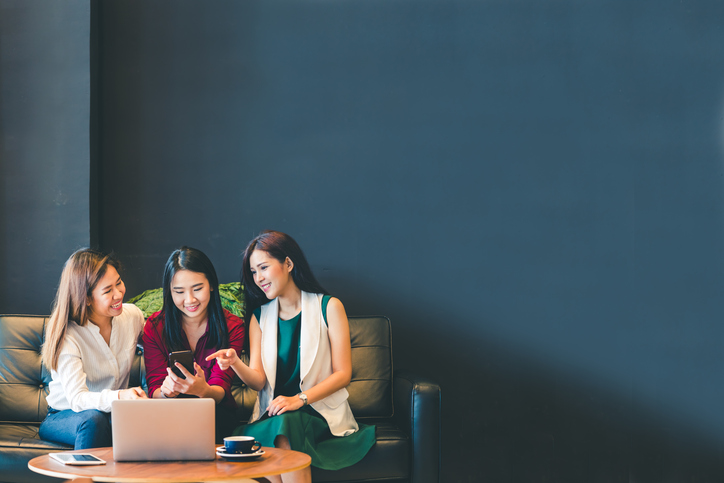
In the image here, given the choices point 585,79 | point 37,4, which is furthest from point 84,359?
point 585,79

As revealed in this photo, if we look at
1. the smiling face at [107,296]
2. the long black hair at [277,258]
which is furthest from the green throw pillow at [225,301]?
the smiling face at [107,296]

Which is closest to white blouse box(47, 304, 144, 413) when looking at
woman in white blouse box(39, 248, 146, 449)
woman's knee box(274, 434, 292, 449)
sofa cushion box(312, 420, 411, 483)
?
woman in white blouse box(39, 248, 146, 449)

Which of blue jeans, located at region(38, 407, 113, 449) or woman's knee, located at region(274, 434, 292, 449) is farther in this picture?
woman's knee, located at region(274, 434, 292, 449)

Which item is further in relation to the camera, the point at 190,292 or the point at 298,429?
the point at 190,292

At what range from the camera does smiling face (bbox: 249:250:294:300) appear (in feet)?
8.23

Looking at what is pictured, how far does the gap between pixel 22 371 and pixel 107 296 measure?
2.04 feet

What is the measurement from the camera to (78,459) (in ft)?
5.40

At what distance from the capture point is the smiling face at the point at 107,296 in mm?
2402

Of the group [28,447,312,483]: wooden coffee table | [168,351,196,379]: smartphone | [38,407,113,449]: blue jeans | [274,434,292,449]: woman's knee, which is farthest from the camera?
[274,434,292,449]: woman's knee

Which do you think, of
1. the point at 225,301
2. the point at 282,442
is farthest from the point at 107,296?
the point at 282,442

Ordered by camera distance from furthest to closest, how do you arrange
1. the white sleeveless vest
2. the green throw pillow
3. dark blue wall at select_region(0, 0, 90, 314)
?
dark blue wall at select_region(0, 0, 90, 314), the green throw pillow, the white sleeveless vest

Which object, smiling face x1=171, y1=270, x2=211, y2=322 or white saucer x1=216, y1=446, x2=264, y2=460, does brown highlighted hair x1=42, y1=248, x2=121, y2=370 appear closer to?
smiling face x1=171, y1=270, x2=211, y2=322

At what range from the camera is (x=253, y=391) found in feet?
8.83

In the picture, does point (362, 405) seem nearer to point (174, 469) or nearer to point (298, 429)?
point (298, 429)
